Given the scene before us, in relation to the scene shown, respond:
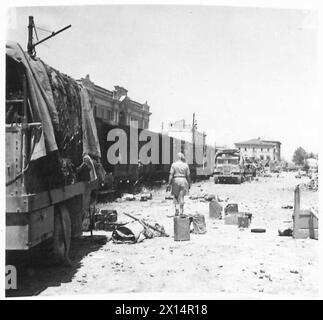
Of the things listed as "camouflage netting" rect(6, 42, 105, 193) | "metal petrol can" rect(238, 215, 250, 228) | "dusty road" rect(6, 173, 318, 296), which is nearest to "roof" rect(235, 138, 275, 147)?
"metal petrol can" rect(238, 215, 250, 228)

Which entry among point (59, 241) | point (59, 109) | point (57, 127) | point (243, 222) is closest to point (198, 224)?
point (243, 222)

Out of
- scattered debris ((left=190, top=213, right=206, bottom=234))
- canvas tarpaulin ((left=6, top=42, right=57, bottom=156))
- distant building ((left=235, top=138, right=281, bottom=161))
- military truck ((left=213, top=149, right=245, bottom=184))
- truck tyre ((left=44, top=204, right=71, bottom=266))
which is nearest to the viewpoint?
canvas tarpaulin ((left=6, top=42, right=57, bottom=156))

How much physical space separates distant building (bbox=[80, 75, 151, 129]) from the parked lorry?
2472cm

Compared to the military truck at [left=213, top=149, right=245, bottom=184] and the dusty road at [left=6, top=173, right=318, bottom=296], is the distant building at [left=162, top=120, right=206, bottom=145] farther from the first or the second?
the dusty road at [left=6, top=173, right=318, bottom=296]

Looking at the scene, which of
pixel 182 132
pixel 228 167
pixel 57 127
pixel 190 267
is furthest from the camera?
pixel 182 132

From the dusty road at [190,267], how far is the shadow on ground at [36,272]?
12 millimetres

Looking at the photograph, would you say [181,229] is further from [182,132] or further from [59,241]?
[182,132]

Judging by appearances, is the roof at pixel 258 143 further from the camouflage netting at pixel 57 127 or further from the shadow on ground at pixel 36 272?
the shadow on ground at pixel 36 272

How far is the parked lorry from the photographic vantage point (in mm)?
4621

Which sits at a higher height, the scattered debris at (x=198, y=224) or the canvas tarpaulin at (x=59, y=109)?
the canvas tarpaulin at (x=59, y=109)

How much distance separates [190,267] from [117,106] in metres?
33.0

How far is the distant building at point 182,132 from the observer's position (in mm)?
62931

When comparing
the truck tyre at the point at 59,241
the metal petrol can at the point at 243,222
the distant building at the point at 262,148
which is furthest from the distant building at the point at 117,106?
the distant building at the point at 262,148

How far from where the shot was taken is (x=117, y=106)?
3838 centimetres
